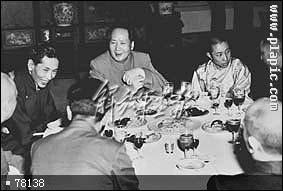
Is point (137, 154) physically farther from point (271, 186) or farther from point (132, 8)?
point (132, 8)

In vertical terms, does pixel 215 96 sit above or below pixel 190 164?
above

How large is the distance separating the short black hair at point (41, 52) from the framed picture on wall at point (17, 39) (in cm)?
3

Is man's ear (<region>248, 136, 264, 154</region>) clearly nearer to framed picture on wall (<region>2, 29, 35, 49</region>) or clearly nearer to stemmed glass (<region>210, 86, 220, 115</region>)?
stemmed glass (<region>210, 86, 220, 115</region>)

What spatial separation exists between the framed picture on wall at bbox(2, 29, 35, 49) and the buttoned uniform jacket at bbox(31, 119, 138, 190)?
47cm

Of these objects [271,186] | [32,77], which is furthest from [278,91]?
[32,77]

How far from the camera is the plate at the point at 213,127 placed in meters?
2.30

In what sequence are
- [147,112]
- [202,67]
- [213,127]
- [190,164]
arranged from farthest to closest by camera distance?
[202,67] → [147,112] → [213,127] → [190,164]

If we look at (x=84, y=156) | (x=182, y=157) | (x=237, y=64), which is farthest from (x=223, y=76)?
(x=84, y=156)

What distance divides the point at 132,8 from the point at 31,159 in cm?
82

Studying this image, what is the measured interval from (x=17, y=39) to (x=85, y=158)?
2.15 ft

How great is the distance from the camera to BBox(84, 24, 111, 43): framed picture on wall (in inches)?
103

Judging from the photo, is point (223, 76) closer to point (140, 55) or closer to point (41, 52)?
point (140, 55)

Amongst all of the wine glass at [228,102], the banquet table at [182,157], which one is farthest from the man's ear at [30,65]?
the wine glass at [228,102]

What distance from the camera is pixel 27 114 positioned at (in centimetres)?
250
